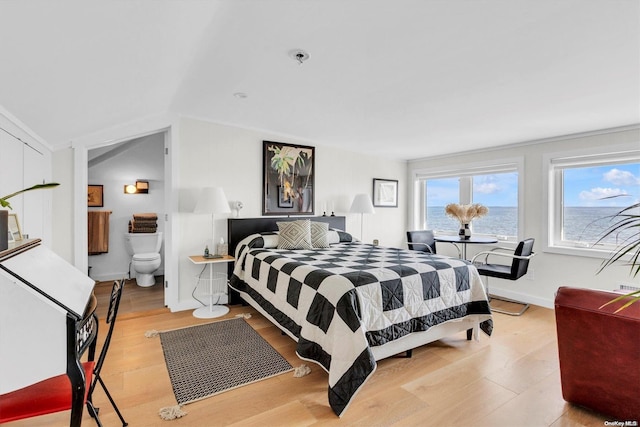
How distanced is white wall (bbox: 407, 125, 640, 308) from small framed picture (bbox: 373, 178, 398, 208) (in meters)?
1.65

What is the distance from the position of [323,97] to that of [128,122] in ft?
6.94

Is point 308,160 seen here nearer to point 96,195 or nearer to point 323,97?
point 323,97

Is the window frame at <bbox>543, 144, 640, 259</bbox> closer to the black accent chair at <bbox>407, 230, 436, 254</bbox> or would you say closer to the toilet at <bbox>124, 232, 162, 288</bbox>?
the black accent chair at <bbox>407, 230, 436, 254</bbox>

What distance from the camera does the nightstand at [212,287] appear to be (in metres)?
3.36

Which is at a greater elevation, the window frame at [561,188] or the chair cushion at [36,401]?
the window frame at [561,188]

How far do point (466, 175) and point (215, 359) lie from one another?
4407 millimetres

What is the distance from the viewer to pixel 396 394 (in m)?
2.00

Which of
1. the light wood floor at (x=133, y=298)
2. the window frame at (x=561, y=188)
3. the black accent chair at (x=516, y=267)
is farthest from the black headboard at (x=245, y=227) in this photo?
the window frame at (x=561, y=188)

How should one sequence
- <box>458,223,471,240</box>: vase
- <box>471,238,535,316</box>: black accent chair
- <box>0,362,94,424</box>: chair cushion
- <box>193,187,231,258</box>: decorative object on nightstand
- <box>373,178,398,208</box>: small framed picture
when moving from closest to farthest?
<box>0,362,94,424</box>: chair cushion
<box>193,187,231,258</box>: decorative object on nightstand
<box>471,238,535,316</box>: black accent chair
<box>458,223,471,240</box>: vase
<box>373,178,398,208</box>: small framed picture

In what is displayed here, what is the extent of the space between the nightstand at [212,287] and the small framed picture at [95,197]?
7.34 ft

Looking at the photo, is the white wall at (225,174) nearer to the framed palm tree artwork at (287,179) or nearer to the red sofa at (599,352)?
the framed palm tree artwork at (287,179)

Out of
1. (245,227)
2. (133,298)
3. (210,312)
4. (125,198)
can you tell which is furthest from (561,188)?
(125,198)

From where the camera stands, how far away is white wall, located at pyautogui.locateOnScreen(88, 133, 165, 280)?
185 inches

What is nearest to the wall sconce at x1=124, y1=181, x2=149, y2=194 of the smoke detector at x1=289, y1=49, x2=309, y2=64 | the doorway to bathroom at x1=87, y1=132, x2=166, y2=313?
the doorway to bathroom at x1=87, y1=132, x2=166, y2=313
